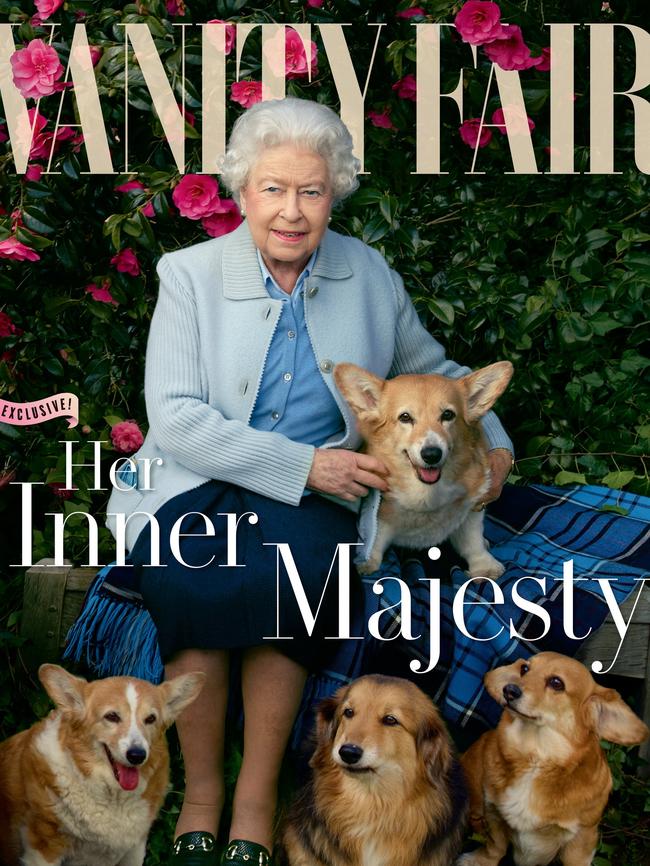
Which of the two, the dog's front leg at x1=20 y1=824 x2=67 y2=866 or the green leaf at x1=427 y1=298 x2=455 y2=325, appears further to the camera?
the green leaf at x1=427 y1=298 x2=455 y2=325

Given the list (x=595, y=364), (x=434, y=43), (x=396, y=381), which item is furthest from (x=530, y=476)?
(x=434, y=43)

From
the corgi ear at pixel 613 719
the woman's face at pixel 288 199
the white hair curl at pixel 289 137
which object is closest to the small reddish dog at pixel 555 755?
the corgi ear at pixel 613 719

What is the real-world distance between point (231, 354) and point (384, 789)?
3.75ft

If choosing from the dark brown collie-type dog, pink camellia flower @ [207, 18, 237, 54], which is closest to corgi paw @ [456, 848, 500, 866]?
the dark brown collie-type dog

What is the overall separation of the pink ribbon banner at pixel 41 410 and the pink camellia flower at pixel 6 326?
233mm

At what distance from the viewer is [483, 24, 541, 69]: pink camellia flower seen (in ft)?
12.0

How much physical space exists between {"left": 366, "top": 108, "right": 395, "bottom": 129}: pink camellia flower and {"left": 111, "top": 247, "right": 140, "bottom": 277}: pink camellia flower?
2.92 ft

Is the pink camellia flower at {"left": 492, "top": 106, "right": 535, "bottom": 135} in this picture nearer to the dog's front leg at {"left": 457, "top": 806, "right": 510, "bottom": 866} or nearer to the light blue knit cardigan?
the light blue knit cardigan

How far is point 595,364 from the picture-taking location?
13.4 ft

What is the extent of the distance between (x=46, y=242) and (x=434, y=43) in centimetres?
132

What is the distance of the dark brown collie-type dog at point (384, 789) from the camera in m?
2.61

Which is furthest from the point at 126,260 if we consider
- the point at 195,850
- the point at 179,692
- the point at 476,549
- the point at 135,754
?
the point at 195,850

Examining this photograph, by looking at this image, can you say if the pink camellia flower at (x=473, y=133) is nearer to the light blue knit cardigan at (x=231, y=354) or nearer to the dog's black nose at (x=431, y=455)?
the light blue knit cardigan at (x=231, y=354)

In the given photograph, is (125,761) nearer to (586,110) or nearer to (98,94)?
(98,94)
